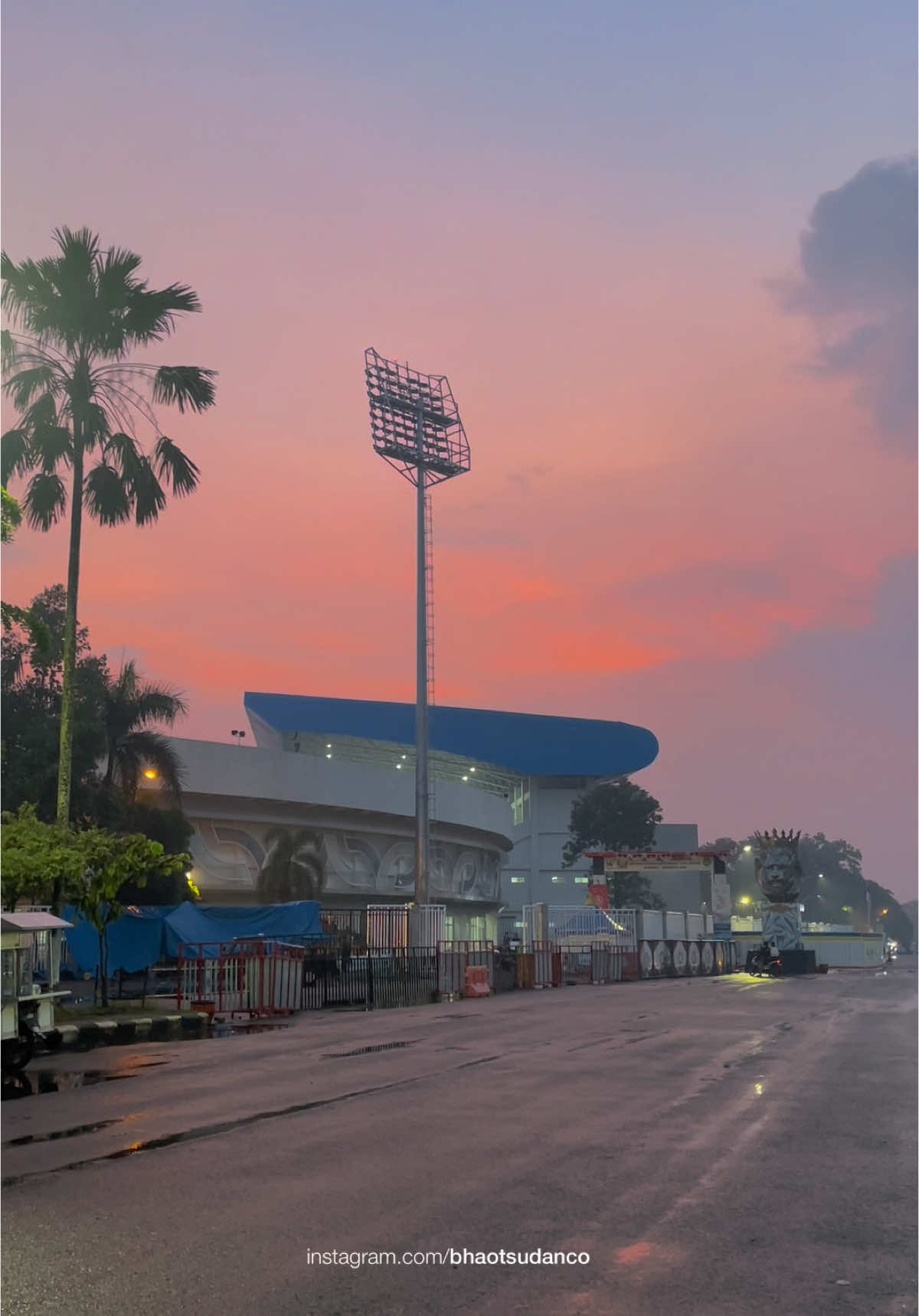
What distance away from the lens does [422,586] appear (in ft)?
147

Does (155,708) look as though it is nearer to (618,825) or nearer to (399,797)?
(399,797)

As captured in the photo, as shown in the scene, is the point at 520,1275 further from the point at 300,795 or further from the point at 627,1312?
the point at 300,795

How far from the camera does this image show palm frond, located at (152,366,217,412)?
30.1 meters

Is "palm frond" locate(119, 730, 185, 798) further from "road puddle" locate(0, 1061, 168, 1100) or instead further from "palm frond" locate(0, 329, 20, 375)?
"road puddle" locate(0, 1061, 168, 1100)

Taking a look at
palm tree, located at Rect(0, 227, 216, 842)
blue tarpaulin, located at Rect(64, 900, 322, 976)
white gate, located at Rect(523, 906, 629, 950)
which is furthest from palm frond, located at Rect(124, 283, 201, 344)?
white gate, located at Rect(523, 906, 629, 950)

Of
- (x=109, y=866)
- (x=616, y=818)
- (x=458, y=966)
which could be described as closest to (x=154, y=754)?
(x=458, y=966)

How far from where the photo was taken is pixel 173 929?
1313 inches

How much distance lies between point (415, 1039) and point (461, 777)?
83.6 metres

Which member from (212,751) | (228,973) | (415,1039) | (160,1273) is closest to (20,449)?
(228,973)

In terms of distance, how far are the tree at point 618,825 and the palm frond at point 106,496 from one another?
8654 cm

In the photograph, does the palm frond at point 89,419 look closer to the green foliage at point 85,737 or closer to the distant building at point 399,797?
the green foliage at point 85,737

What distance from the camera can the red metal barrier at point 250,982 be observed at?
2889cm

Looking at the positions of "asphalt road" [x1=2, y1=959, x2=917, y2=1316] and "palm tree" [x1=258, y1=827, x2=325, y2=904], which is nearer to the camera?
"asphalt road" [x1=2, y1=959, x2=917, y2=1316]

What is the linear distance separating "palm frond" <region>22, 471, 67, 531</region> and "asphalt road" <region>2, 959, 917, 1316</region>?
14.9 metres
